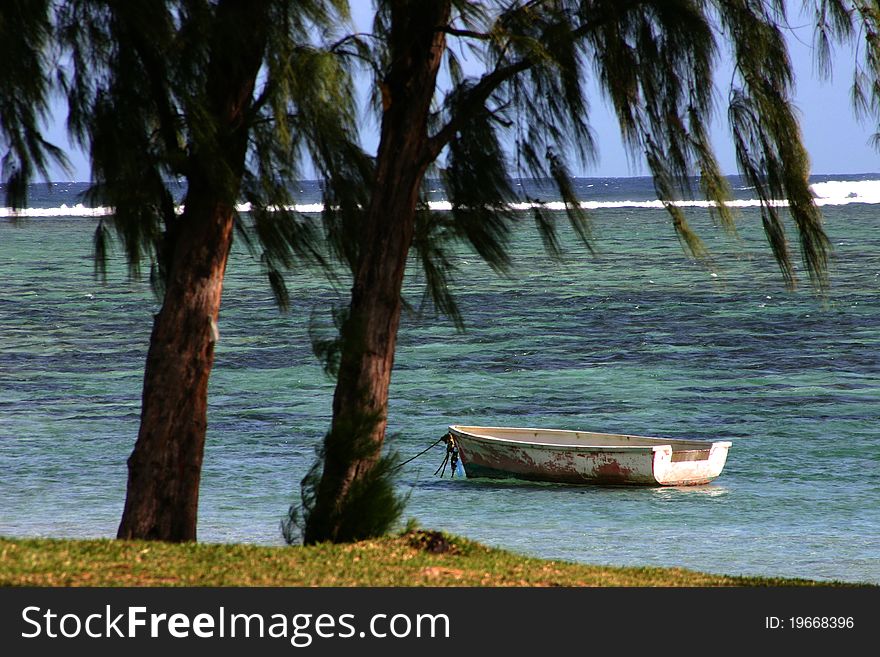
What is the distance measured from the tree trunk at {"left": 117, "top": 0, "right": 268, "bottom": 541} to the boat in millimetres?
7868

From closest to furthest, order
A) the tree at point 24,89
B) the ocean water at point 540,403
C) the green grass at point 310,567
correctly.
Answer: the green grass at point 310,567, the tree at point 24,89, the ocean water at point 540,403

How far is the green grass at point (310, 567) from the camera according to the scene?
5195 millimetres

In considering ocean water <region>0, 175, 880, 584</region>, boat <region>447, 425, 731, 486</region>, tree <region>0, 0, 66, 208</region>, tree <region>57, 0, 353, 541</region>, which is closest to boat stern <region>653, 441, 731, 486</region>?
boat <region>447, 425, 731, 486</region>

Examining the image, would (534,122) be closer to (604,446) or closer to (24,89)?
(24,89)

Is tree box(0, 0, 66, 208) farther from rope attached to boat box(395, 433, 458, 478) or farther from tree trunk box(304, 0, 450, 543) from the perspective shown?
rope attached to boat box(395, 433, 458, 478)

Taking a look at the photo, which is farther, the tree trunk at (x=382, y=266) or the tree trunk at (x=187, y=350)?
the tree trunk at (x=187, y=350)

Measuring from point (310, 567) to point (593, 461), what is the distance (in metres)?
8.91

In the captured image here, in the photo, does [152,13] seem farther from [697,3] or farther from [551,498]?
[551,498]

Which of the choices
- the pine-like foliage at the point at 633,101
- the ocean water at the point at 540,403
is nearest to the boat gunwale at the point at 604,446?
the ocean water at the point at 540,403

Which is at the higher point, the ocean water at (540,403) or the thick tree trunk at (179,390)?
the thick tree trunk at (179,390)

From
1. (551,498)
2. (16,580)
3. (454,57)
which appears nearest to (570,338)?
(551,498)

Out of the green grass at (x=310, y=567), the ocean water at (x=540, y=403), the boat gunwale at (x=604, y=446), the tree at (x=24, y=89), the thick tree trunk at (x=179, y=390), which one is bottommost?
the ocean water at (x=540, y=403)

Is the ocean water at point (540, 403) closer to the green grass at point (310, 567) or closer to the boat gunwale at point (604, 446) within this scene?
the boat gunwale at point (604, 446)

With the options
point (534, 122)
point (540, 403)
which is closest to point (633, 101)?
point (534, 122)
